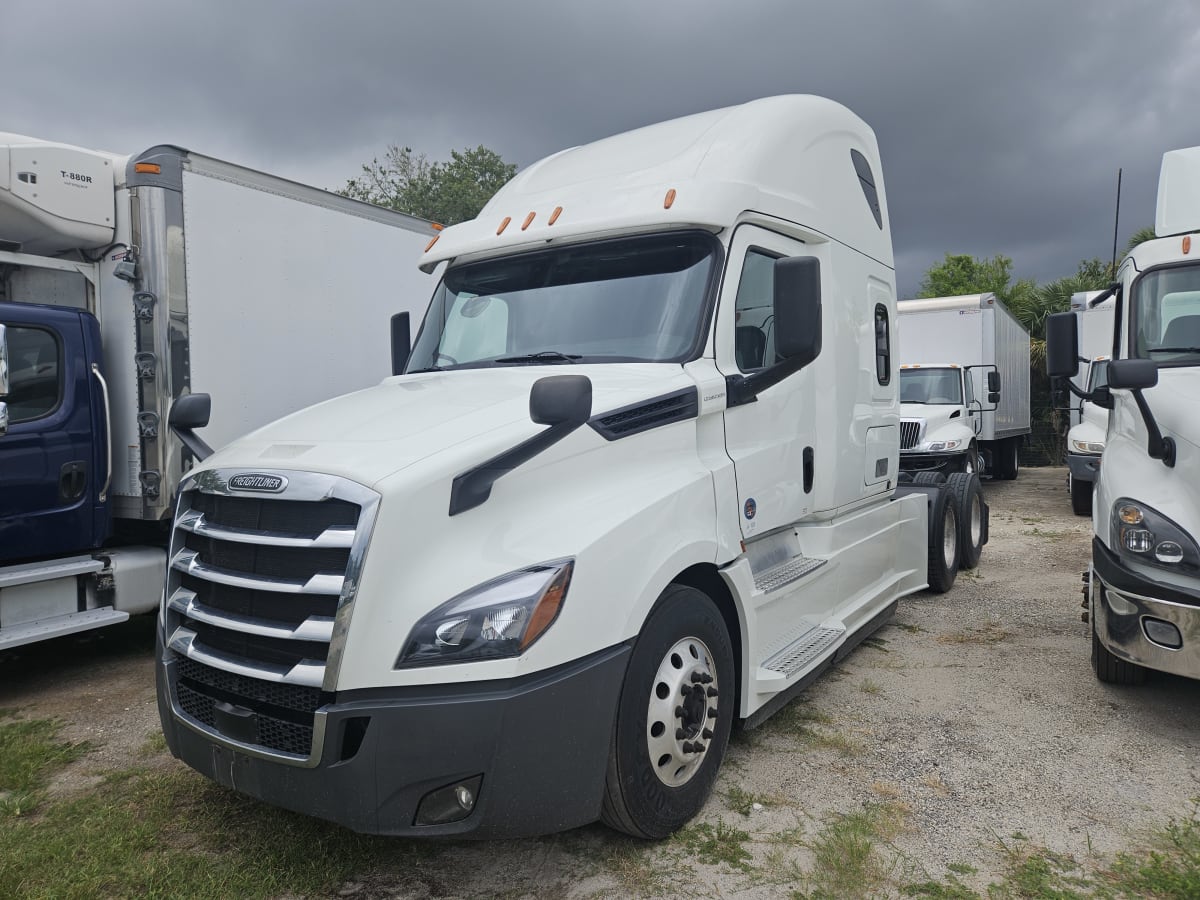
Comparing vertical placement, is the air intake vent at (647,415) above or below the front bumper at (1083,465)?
above

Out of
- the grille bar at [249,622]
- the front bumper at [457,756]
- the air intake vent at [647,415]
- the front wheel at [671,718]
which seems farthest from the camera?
the air intake vent at [647,415]

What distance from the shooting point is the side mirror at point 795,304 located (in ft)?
13.0

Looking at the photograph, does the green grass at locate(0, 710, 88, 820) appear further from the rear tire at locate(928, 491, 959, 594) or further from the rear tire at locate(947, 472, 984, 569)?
the rear tire at locate(947, 472, 984, 569)

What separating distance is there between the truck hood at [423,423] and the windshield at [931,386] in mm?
11868

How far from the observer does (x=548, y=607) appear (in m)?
2.81

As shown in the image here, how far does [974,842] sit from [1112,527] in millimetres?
1962

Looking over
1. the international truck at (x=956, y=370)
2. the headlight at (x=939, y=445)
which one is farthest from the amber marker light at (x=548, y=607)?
the international truck at (x=956, y=370)

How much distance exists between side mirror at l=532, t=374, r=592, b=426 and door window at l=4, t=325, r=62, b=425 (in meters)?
4.24

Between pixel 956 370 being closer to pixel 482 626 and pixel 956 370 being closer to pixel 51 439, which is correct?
pixel 51 439

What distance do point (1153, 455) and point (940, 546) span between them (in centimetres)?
314

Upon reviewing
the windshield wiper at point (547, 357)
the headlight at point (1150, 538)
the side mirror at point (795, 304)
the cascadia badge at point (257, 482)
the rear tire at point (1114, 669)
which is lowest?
the rear tire at point (1114, 669)

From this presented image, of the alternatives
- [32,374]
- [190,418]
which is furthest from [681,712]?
[32,374]

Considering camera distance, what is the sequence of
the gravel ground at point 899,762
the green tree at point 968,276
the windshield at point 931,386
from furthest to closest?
the green tree at point 968,276
the windshield at point 931,386
the gravel ground at point 899,762

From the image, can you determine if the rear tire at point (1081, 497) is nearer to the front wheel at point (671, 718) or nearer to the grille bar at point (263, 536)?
the front wheel at point (671, 718)
